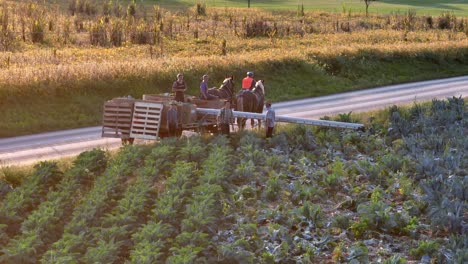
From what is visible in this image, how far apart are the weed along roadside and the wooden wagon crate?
450 centimetres

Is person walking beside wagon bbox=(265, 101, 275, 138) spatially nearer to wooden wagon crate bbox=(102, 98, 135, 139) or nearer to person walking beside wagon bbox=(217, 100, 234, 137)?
person walking beside wagon bbox=(217, 100, 234, 137)

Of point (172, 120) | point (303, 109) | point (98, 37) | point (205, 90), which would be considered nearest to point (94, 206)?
point (172, 120)

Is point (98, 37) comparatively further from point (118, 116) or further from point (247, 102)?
point (118, 116)

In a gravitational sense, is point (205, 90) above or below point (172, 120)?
above

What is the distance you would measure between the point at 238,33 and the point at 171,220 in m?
39.5

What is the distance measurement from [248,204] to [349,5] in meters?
88.2

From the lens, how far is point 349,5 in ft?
335

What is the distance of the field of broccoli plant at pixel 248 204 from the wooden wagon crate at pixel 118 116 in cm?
200

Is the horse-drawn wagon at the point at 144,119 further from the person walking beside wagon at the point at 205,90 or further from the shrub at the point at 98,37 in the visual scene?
the shrub at the point at 98,37

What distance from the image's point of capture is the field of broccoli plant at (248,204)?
13.9m

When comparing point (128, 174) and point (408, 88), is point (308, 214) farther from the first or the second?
point (408, 88)

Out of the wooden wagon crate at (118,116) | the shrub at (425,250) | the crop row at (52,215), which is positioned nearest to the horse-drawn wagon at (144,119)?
the wooden wagon crate at (118,116)

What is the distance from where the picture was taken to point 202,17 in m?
67.6

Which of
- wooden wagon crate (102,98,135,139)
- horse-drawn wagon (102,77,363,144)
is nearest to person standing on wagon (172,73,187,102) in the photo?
horse-drawn wagon (102,77,363,144)
